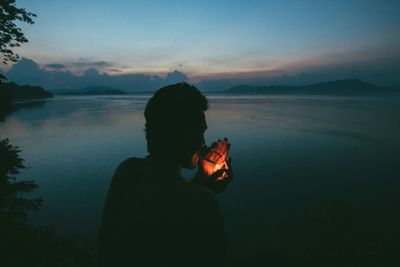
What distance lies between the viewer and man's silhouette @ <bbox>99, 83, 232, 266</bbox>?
4.59 ft

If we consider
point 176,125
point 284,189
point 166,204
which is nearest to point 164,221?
point 166,204

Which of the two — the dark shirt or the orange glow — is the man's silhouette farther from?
the orange glow

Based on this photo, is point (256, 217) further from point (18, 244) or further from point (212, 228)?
point (212, 228)

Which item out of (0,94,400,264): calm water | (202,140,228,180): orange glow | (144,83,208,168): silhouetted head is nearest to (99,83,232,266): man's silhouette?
(144,83,208,168): silhouetted head

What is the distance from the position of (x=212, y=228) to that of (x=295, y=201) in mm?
13569

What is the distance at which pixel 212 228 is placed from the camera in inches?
55.1

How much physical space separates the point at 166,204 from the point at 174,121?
0.55 m

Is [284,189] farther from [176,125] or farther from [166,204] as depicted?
[166,204]

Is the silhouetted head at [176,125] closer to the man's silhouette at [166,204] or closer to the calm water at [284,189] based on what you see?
the man's silhouette at [166,204]

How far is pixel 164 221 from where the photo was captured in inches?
56.2

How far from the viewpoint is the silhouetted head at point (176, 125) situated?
5.44ft

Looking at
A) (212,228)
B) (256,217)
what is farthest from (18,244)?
(256,217)

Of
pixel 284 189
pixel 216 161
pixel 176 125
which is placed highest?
pixel 176 125

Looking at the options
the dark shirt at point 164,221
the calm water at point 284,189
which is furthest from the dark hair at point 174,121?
the calm water at point 284,189
